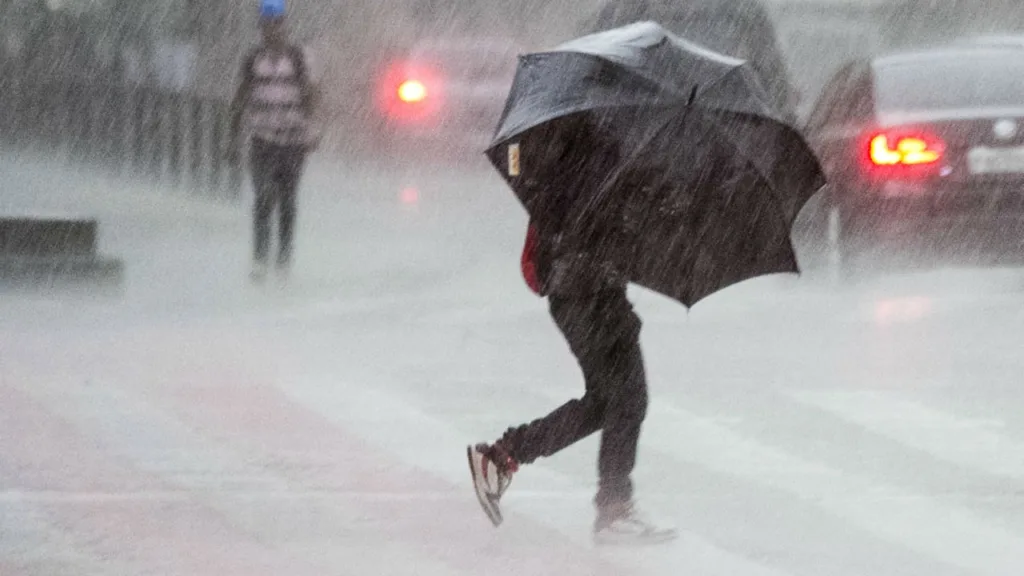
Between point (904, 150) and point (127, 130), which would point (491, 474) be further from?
point (127, 130)

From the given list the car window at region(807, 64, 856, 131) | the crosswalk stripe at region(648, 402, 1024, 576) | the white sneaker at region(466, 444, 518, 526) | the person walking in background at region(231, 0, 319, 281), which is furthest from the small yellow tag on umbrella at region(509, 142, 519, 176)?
the car window at region(807, 64, 856, 131)

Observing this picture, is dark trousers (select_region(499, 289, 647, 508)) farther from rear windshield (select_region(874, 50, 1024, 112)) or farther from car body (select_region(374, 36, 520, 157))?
car body (select_region(374, 36, 520, 157))

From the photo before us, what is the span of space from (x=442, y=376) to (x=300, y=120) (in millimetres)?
4082

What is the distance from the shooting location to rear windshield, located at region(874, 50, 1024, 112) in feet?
42.6

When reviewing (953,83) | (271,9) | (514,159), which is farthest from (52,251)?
(514,159)

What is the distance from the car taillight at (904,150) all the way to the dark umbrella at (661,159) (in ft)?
22.1

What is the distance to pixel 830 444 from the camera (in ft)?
26.9

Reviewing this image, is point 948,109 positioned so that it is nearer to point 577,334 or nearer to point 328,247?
point 328,247

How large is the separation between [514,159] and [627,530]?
122 cm

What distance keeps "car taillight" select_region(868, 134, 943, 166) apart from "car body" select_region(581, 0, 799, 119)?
402 cm

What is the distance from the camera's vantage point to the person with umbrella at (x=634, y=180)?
6.05 meters

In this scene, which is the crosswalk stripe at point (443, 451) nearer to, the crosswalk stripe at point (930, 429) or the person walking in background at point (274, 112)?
the crosswalk stripe at point (930, 429)

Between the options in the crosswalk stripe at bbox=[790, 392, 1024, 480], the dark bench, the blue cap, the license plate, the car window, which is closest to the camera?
the crosswalk stripe at bbox=[790, 392, 1024, 480]

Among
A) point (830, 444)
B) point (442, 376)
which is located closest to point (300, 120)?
point (442, 376)
